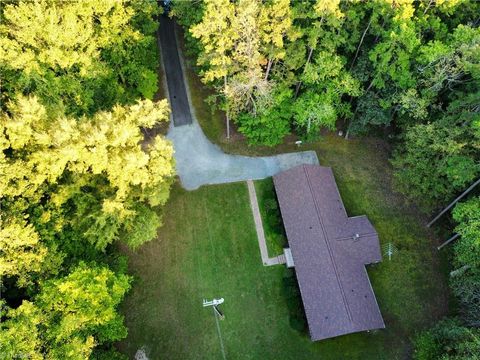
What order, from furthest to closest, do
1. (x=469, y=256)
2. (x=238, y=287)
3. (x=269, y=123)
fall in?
(x=269, y=123) → (x=238, y=287) → (x=469, y=256)

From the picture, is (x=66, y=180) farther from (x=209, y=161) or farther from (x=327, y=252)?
(x=327, y=252)

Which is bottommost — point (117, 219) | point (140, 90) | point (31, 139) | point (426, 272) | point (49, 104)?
point (426, 272)

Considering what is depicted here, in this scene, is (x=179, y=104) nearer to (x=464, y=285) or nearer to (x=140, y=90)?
(x=140, y=90)

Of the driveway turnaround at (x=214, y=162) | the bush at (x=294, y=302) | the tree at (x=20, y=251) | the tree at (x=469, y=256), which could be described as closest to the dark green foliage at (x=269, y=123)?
the driveway turnaround at (x=214, y=162)

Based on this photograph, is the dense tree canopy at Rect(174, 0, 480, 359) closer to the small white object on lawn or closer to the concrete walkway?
the concrete walkway

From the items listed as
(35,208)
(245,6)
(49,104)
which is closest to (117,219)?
(35,208)

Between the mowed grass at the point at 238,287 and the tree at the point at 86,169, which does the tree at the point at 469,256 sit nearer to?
the mowed grass at the point at 238,287

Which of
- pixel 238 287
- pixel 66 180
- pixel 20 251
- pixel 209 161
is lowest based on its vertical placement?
pixel 238 287

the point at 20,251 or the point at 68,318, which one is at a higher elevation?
the point at 20,251

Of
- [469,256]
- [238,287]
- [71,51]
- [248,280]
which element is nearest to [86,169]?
[71,51]
